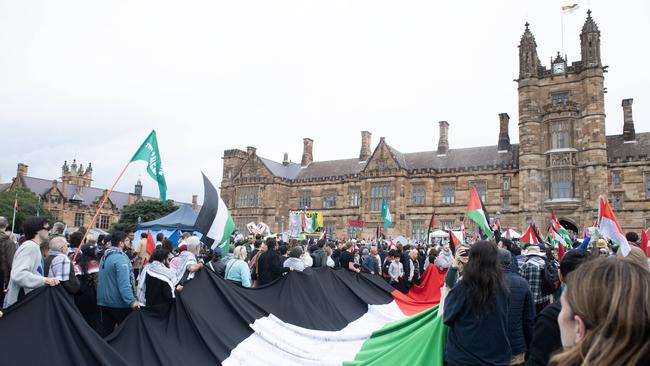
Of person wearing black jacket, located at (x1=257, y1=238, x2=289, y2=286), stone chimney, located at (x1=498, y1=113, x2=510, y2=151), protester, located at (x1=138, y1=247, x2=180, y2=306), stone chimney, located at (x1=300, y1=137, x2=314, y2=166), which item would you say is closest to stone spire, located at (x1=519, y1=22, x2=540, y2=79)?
stone chimney, located at (x1=498, y1=113, x2=510, y2=151)

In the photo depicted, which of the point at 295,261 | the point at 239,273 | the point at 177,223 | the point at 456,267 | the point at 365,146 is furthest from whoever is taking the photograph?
the point at 365,146

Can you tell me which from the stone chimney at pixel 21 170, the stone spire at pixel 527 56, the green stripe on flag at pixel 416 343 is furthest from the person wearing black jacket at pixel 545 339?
the stone chimney at pixel 21 170

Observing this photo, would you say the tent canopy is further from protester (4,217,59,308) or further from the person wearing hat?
the person wearing hat

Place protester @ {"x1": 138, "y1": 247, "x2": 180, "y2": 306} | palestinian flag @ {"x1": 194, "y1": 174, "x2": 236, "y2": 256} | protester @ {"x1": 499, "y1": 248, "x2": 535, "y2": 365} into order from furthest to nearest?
1. palestinian flag @ {"x1": 194, "y1": 174, "x2": 236, "y2": 256}
2. protester @ {"x1": 138, "y1": 247, "x2": 180, "y2": 306}
3. protester @ {"x1": 499, "y1": 248, "x2": 535, "y2": 365}

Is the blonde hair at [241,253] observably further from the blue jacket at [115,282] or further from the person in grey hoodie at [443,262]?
the person in grey hoodie at [443,262]

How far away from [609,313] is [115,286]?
720cm

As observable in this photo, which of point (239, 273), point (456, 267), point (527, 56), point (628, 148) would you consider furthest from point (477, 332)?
point (527, 56)

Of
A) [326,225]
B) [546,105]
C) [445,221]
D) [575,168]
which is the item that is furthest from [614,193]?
[326,225]

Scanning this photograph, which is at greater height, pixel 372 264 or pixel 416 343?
pixel 416 343

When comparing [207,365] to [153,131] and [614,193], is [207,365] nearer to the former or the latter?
[153,131]

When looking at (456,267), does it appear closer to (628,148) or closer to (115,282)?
(115,282)

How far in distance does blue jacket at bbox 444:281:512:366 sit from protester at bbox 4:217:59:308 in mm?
4614

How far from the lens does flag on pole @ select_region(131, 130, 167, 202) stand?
923 cm

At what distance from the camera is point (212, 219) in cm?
959
